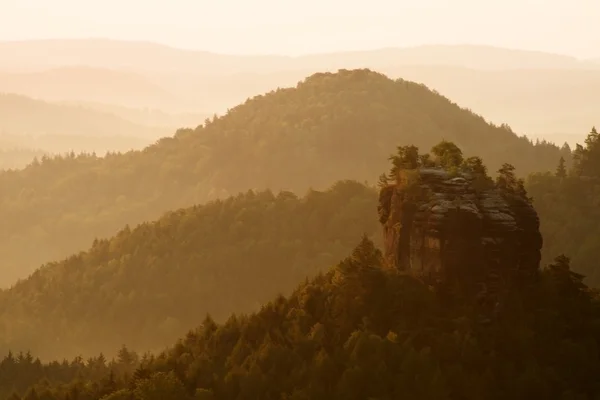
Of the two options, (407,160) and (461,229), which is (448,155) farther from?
(461,229)

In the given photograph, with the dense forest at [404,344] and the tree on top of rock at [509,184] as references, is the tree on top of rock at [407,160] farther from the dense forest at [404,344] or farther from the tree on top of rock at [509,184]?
the tree on top of rock at [509,184]

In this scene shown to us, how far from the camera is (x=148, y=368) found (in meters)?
113

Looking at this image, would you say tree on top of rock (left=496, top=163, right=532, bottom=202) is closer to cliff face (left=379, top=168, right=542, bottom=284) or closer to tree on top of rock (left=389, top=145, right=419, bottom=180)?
cliff face (left=379, top=168, right=542, bottom=284)

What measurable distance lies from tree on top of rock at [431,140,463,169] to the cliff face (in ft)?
14.5

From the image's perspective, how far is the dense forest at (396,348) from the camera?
314 feet

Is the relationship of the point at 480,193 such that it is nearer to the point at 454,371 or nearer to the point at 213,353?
the point at 454,371

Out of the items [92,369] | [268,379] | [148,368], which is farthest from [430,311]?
[92,369]

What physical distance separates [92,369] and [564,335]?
98.7m

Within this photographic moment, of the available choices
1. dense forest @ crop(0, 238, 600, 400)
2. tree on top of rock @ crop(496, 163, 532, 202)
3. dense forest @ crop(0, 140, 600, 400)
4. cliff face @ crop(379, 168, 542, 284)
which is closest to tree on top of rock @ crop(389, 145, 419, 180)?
dense forest @ crop(0, 140, 600, 400)

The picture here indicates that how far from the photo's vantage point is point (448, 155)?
111 meters

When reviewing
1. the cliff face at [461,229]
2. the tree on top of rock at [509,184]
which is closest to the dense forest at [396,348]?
the cliff face at [461,229]

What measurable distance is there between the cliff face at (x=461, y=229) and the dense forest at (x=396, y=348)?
2502 millimetres

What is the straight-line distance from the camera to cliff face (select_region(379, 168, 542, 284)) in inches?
3989

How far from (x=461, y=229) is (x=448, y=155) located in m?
12.9
